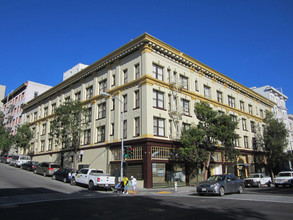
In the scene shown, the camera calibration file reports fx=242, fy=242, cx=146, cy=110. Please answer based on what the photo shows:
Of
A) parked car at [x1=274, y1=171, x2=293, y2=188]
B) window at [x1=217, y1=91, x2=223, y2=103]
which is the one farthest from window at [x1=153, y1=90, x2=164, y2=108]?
parked car at [x1=274, y1=171, x2=293, y2=188]

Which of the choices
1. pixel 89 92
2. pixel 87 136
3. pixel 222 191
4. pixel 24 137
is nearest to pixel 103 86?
pixel 89 92

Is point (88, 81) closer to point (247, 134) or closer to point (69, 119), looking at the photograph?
point (69, 119)

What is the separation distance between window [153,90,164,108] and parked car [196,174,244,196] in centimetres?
1148

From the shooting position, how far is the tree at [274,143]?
42344 millimetres

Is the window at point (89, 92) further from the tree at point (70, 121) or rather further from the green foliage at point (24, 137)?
the green foliage at point (24, 137)

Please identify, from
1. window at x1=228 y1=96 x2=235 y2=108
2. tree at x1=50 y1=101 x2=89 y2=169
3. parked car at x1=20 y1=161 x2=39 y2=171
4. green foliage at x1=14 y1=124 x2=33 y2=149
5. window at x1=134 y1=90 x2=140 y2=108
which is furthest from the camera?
green foliage at x1=14 y1=124 x2=33 y2=149

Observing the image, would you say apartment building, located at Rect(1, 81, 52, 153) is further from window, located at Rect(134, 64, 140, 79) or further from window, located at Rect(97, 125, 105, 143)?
window, located at Rect(134, 64, 140, 79)

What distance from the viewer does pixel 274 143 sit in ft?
137

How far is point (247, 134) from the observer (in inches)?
1738

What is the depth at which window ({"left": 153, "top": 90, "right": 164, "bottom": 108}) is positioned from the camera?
28297mm

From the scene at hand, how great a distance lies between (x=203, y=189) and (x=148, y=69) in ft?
49.8

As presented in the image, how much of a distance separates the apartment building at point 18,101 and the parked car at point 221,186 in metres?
51.5

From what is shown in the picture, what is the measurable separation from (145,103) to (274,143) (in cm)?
2745

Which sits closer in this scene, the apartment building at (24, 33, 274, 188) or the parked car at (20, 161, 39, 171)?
the apartment building at (24, 33, 274, 188)
